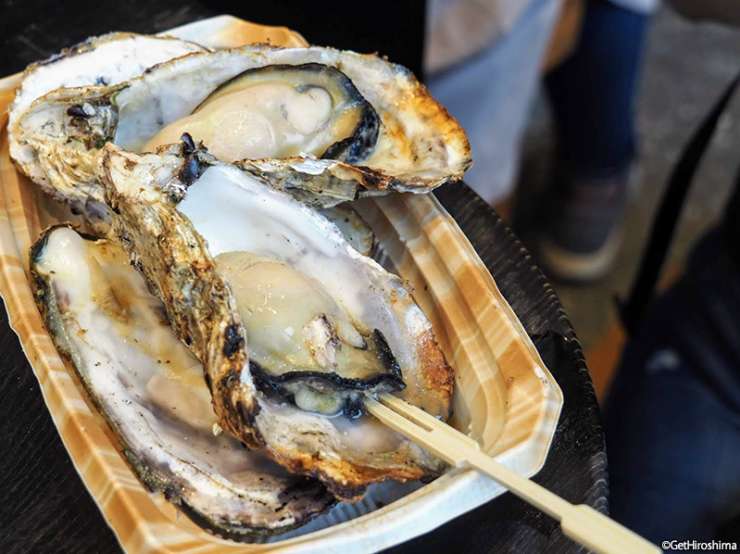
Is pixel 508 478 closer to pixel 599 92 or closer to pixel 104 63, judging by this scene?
pixel 104 63

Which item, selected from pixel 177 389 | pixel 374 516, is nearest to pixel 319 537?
pixel 374 516

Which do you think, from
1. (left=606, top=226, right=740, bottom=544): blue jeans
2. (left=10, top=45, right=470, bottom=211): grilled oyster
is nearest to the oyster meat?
(left=10, top=45, right=470, bottom=211): grilled oyster

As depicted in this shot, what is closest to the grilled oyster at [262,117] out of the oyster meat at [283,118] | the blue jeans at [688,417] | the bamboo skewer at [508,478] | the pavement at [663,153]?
the oyster meat at [283,118]

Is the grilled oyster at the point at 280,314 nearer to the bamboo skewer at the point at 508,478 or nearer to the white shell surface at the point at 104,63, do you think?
the bamboo skewer at the point at 508,478

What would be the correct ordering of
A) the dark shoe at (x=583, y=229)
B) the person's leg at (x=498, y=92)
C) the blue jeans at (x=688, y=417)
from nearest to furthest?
1. the blue jeans at (x=688, y=417)
2. the person's leg at (x=498, y=92)
3. the dark shoe at (x=583, y=229)

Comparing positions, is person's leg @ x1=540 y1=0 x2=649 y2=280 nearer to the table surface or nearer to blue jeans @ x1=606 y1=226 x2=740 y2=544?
blue jeans @ x1=606 y1=226 x2=740 y2=544
